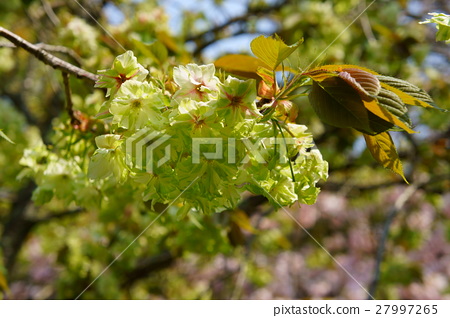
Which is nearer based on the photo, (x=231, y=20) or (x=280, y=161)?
(x=280, y=161)

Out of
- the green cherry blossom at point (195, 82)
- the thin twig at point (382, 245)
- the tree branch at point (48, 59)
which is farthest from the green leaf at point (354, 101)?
the thin twig at point (382, 245)

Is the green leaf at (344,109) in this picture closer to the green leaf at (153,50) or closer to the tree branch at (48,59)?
the tree branch at (48,59)

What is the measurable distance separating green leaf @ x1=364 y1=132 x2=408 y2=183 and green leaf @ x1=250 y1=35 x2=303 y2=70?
0.25 metres

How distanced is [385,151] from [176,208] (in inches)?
41.9

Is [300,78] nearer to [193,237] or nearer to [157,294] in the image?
[193,237]

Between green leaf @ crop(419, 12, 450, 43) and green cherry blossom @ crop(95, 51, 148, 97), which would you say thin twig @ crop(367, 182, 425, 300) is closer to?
green leaf @ crop(419, 12, 450, 43)

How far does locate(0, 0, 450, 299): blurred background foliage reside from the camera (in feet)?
6.51

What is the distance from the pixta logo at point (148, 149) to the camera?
76 centimetres

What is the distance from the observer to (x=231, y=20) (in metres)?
3.63

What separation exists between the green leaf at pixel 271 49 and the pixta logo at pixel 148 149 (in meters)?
0.26

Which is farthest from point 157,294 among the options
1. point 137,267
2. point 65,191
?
point 65,191

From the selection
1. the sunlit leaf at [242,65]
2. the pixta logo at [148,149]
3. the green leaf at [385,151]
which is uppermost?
the pixta logo at [148,149]

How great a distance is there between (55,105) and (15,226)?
111 centimetres

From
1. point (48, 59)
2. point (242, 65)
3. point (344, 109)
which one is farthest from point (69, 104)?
point (344, 109)
